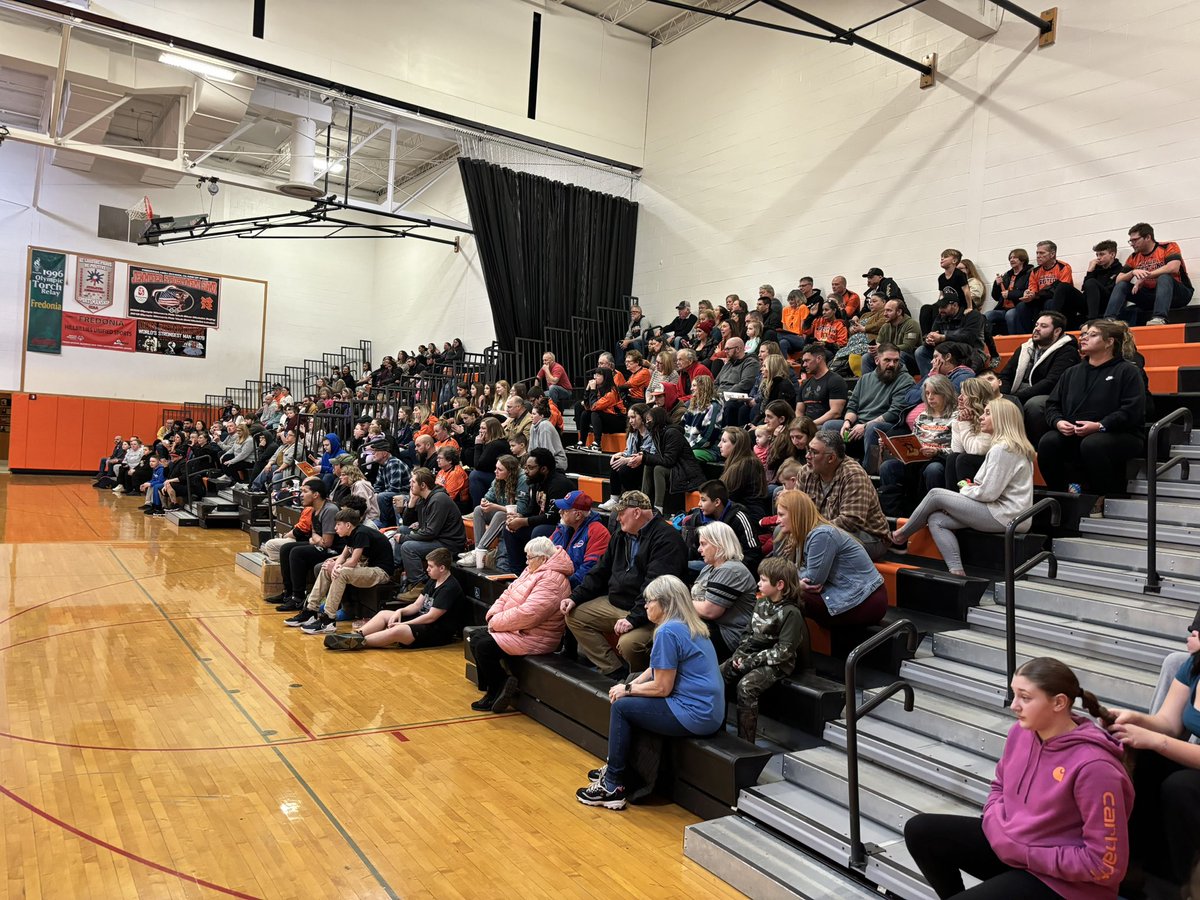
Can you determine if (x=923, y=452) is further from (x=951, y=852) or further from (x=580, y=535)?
(x=951, y=852)

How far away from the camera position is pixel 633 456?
21.8 ft

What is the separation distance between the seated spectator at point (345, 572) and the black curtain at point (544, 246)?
5944 millimetres

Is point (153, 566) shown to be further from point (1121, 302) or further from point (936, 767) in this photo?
point (1121, 302)

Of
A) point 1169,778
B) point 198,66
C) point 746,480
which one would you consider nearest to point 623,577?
point 746,480

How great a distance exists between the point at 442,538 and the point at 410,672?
5.17 feet

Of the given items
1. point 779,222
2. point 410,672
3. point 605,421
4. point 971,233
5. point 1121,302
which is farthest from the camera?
point 779,222

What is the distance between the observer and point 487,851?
336cm

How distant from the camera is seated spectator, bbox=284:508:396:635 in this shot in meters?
7.04

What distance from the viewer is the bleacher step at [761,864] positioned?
2.93 m

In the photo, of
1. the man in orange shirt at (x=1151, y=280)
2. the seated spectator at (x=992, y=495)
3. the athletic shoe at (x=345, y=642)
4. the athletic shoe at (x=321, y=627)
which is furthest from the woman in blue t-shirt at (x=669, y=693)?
the man in orange shirt at (x=1151, y=280)

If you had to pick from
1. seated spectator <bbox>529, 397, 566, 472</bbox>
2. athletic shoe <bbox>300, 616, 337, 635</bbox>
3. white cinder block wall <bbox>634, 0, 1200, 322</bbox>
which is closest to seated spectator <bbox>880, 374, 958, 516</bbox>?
seated spectator <bbox>529, 397, 566, 472</bbox>

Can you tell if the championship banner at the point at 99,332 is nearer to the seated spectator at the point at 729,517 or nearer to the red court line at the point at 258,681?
the red court line at the point at 258,681

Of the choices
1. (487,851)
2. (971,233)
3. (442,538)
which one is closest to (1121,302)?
(971,233)

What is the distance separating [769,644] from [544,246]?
10.4 m
